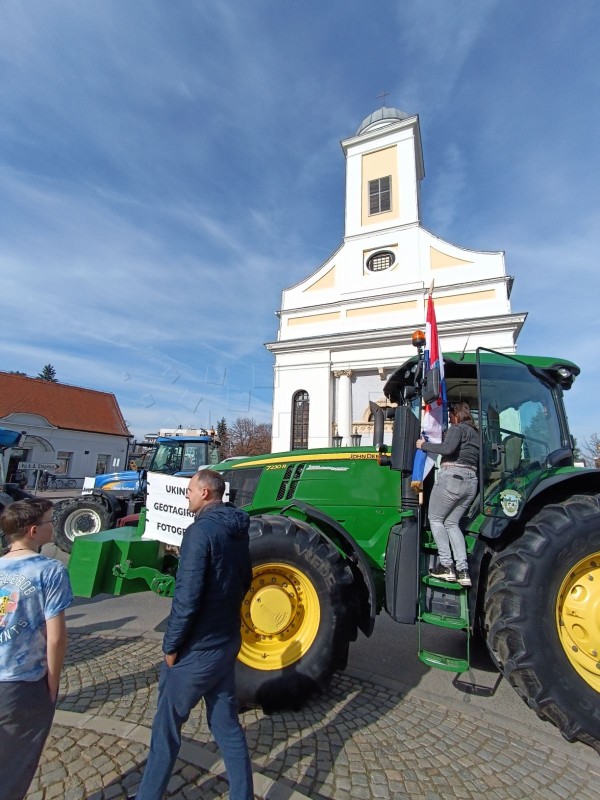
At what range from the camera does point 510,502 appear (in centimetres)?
305

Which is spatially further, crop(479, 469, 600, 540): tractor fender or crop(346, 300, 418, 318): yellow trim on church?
crop(346, 300, 418, 318): yellow trim on church

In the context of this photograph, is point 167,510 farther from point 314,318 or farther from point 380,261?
point 380,261

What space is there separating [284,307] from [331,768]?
25.1 meters

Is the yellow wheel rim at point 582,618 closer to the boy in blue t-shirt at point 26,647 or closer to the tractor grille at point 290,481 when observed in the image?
the tractor grille at point 290,481

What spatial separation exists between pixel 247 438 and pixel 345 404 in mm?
32103

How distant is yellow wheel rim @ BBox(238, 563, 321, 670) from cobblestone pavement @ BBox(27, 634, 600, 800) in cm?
40

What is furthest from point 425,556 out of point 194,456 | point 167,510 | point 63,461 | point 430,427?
point 63,461

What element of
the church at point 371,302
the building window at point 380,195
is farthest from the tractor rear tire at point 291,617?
the building window at point 380,195

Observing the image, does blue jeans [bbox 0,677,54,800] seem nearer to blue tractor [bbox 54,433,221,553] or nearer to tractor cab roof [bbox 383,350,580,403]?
tractor cab roof [bbox 383,350,580,403]

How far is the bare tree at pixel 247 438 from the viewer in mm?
49156

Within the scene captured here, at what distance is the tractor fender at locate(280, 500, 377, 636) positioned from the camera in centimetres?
322

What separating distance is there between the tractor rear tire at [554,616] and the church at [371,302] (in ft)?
58.5

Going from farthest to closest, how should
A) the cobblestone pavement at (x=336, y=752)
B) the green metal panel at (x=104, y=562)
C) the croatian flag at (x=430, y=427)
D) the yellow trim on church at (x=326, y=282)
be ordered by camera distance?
the yellow trim on church at (x=326, y=282)
the green metal panel at (x=104, y=562)
the croatian flag at (x=430, y=427)
the cobblestone pavement at (x=336, y=752)

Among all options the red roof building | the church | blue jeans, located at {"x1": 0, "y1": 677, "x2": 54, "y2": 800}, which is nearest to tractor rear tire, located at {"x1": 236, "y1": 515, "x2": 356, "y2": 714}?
blue jeans, located at {"x1": 0, "y1": 677, "x2": 54, "y2": 800}
